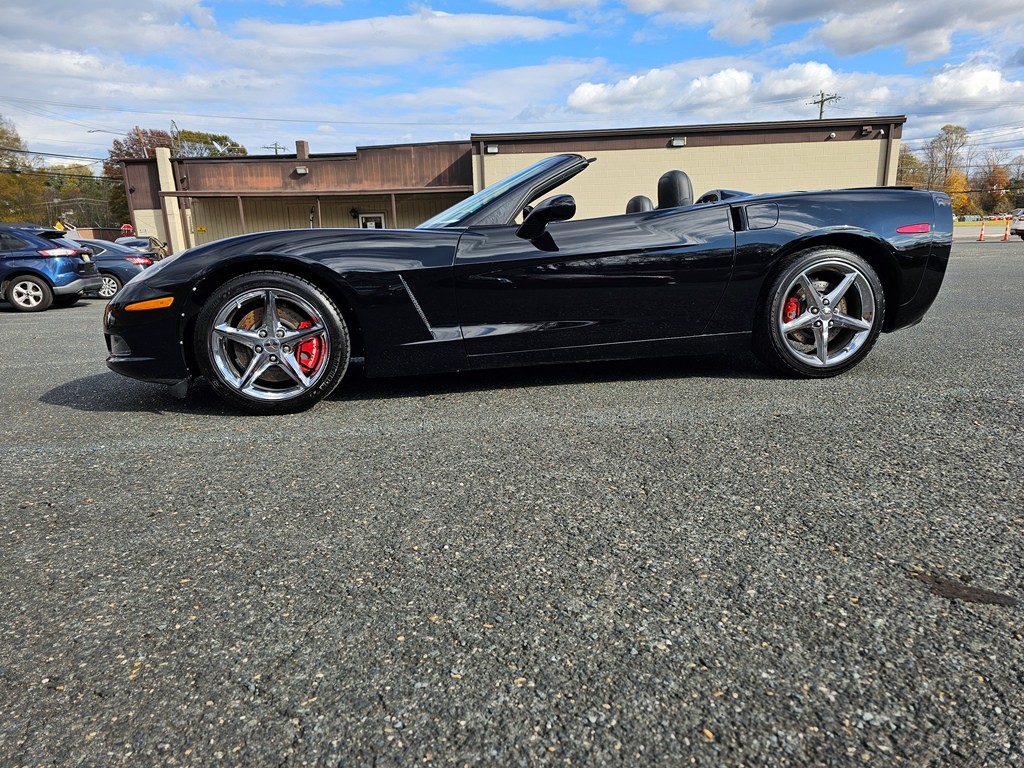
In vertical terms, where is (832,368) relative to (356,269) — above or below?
below

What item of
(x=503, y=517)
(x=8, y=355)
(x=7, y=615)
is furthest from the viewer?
(x=8, y=355)

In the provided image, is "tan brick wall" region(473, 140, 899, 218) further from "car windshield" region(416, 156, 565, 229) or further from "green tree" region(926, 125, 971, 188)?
"green tree" region(926, 125, 971, 188)

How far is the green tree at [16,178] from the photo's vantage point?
60188 millimetres

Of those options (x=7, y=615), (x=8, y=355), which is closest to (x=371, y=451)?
(x=7, y=615)

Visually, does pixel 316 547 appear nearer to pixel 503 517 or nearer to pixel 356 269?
pixel 503 517

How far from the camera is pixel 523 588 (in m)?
1.69

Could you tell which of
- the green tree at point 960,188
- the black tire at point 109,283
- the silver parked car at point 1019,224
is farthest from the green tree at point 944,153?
the black tire at point 109,283

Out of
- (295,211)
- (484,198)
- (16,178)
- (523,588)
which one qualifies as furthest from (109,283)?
(16,178)

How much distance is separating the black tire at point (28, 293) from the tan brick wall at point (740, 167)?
51.3ft

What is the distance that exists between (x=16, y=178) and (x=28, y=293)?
215ft

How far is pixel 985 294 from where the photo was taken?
793cm

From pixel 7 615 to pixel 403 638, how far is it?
3.23 ft

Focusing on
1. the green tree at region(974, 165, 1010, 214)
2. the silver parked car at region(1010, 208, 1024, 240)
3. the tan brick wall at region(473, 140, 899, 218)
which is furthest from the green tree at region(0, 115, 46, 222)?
the green tree at region(974, 165, 1010, 214)

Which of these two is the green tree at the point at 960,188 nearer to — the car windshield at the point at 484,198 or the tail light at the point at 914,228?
the tail light at the point at 914,228
